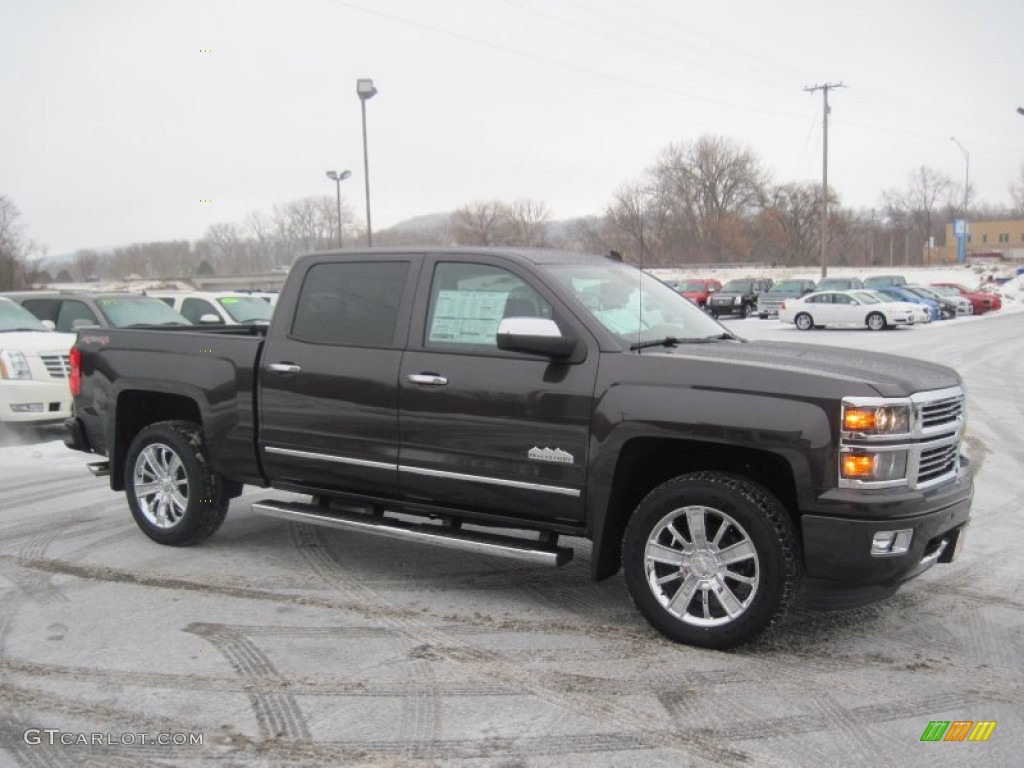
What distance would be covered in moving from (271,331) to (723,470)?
9.59ft

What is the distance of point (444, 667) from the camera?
4.29m

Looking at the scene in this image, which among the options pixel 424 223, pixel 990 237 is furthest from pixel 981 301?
pixel 990 237

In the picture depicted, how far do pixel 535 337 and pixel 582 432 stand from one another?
524mm

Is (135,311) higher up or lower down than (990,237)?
lower down

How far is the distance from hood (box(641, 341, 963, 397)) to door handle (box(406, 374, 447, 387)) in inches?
44.3

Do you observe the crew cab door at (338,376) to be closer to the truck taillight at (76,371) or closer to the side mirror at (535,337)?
the side mirror at (535,337)

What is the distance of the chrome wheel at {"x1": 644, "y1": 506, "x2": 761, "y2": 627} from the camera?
436 cm

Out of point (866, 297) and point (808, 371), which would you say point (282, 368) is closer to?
point (808, 371)

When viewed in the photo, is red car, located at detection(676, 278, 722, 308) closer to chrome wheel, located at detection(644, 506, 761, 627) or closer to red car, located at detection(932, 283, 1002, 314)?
red car, located at detection(932, 283, 1002, 314)

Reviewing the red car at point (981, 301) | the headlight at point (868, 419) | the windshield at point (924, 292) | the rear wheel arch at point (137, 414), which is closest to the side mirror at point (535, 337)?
the headlight at point (868, 419)

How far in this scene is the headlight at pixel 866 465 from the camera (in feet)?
13.3

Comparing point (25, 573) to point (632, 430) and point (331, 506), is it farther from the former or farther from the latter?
point (632, 430)

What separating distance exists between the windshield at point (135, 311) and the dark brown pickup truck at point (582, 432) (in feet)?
25.8

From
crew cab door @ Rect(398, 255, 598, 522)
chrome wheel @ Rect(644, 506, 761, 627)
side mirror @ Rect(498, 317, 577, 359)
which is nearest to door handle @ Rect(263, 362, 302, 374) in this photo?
crew cab door @ Rect(398, 255, 598, 522)
